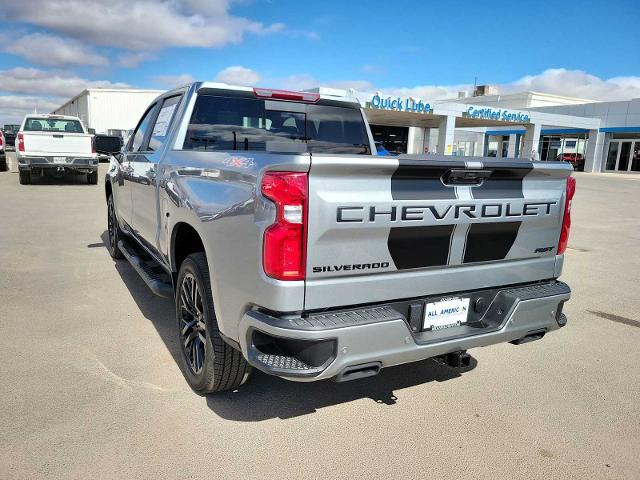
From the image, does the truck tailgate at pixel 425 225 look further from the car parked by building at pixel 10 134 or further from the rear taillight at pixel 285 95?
the car parked by building at pixel 10 134

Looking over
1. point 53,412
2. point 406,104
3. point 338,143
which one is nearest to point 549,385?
point 338,143

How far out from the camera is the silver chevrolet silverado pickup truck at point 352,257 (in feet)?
7.56

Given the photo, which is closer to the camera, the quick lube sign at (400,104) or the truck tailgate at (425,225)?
the truck tailgate at (425,225)

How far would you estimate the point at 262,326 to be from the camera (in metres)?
2.33

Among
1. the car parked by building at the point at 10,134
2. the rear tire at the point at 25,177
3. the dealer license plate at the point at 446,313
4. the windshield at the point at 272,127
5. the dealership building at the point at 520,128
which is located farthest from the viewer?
the car parked by building at the point at 10,134

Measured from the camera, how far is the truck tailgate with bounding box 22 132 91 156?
14.5 meters

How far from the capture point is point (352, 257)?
241 cm

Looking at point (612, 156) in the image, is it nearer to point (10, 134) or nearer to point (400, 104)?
point (400, 104)

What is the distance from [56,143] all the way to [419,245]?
1493 cm

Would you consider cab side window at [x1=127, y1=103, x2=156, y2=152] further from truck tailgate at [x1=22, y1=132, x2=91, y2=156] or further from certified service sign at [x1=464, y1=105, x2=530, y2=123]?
certified service sign at [x1=464, y1=105, x2=530, y2=123]

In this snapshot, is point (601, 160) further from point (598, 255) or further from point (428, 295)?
point (428, 295)

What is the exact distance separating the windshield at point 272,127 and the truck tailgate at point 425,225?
1.91 metres

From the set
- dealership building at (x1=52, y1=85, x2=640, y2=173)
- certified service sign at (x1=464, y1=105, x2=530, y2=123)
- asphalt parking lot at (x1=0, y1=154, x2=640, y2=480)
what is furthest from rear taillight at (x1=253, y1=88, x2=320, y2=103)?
certified service sign at (x1=464, y1=105, x2=530, y2=123)

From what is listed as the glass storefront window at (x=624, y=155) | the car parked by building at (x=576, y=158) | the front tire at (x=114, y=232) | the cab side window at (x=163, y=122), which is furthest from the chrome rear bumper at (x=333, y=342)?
the car parked by building at (x=576, y=158)
